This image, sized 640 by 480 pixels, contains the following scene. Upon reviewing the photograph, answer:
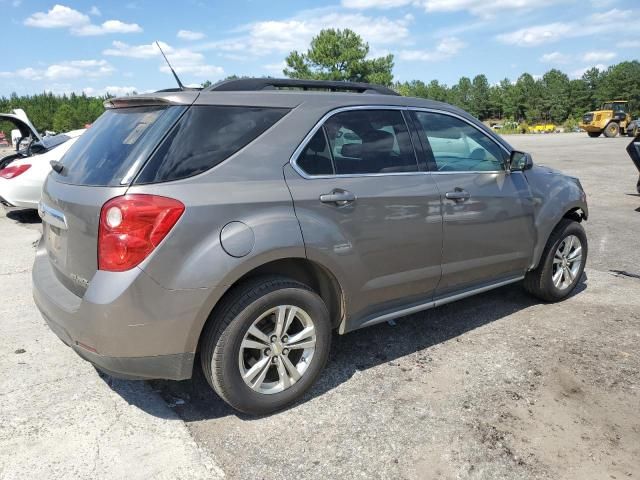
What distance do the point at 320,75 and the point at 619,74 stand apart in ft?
190

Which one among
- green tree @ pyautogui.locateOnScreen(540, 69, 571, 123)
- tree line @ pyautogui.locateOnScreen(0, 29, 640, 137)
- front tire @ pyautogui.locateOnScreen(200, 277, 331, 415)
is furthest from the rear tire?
green tree @ pyautogui.locateOnScreen(540, 69, 571, 123)

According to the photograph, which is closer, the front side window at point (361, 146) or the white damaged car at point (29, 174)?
the front side window at point (361, 146)

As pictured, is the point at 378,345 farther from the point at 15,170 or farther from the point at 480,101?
the point at 480,101

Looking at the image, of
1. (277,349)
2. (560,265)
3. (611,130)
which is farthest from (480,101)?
(277,349)

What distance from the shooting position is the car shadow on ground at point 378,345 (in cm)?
311

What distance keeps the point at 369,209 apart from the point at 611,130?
38.3 meters

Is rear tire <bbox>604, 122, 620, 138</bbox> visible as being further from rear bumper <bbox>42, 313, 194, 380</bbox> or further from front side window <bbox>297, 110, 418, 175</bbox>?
rear bumper <bbox>42, 313, 194, 380</bbox>

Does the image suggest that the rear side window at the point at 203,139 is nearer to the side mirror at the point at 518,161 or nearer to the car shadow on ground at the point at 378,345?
the car shadow on ground at the point at 378,345

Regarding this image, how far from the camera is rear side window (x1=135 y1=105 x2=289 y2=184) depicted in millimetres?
2600

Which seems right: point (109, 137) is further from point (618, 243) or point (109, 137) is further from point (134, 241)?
point (618, 243)

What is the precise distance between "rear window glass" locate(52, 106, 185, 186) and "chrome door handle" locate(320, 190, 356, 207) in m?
0.89

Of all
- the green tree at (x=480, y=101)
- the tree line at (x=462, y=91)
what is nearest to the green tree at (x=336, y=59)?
the tree line at (x=462, y=91)

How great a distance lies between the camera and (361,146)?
330 centimetres

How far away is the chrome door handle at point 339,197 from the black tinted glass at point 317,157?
14 centimetres
